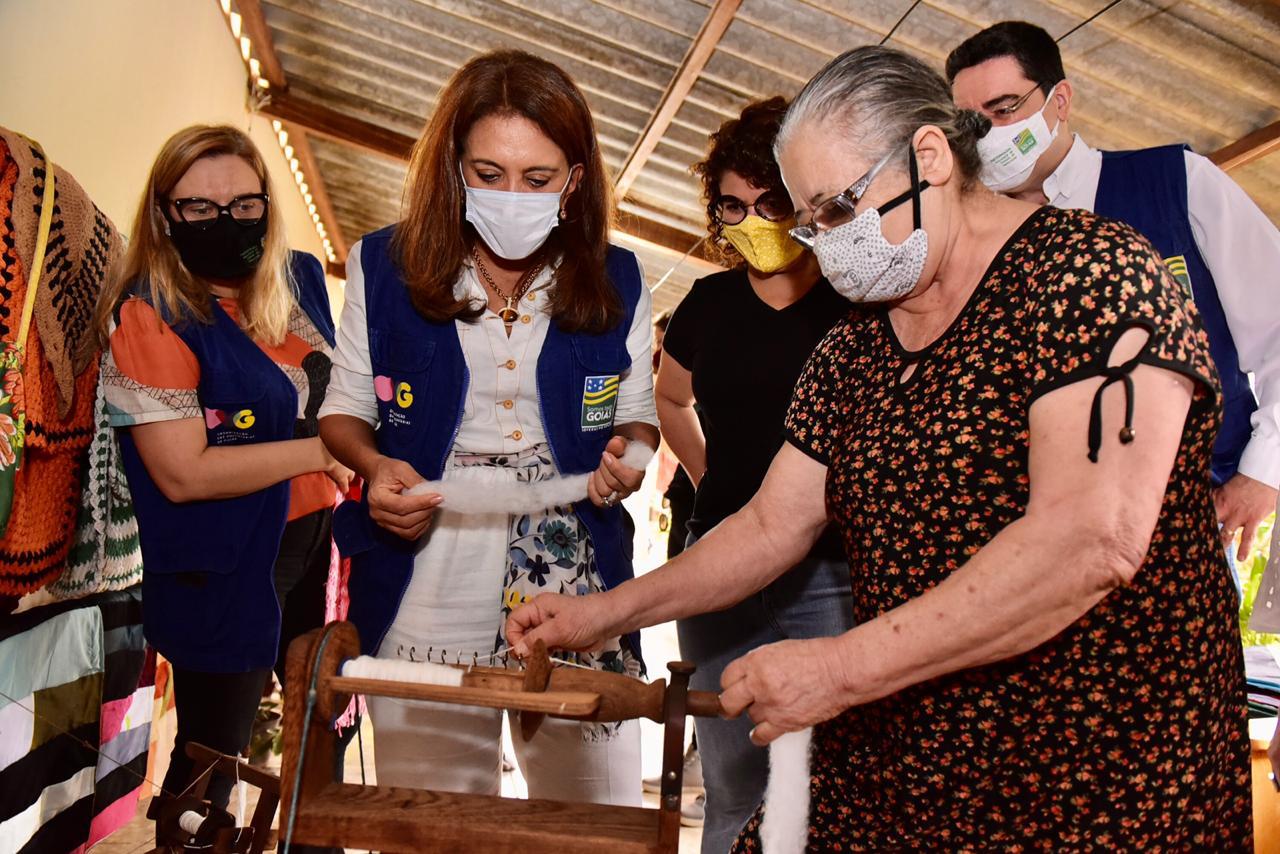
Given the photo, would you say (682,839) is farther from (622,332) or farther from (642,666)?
(622,332)

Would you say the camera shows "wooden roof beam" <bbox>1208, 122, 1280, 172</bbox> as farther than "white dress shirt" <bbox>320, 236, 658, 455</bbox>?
Yes

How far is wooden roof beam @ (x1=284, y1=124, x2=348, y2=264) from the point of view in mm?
8219

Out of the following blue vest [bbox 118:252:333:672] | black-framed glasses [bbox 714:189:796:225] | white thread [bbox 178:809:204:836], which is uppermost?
black-framed glasses [bbox 714:189:796:225]

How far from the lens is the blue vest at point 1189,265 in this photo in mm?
2004

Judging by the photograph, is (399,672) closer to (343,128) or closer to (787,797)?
(787,797)

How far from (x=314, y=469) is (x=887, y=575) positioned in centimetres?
141

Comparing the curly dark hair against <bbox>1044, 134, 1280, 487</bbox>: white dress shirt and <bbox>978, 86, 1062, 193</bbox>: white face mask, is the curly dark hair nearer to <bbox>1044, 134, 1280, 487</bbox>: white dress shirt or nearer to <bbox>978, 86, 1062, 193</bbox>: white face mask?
<bbox>978, 86, 1062, 193</bbox>: white face mask

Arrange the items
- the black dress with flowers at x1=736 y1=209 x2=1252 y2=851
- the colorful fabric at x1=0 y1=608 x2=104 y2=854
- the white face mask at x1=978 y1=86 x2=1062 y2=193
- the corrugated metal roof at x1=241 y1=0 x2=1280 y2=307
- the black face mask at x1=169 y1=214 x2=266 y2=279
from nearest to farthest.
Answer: the black dress with flowers at x1=736 y1=209 x2=1252 y2=851, the white face mask at x1=978 y1=86 x2=1062 y2=193, the black face mask at x1=169 y1=214 x2=266 y2=279, the colorful fabric at x1=0 y1=608 x2=104 y2=854, the corrugated metal roof at x1=241 y1=0 x2=1280 y2=307

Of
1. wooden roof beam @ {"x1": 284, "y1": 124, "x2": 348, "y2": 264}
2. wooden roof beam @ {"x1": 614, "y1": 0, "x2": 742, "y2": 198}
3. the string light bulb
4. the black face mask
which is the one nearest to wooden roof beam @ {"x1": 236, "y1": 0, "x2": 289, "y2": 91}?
the string light bulb

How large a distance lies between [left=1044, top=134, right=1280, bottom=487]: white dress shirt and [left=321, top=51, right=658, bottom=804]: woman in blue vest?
1196 millimetres

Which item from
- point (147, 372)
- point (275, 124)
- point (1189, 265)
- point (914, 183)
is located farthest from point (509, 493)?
point (275, 124)

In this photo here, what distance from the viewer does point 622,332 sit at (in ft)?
6.16

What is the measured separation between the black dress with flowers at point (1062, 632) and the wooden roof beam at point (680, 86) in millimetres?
3734

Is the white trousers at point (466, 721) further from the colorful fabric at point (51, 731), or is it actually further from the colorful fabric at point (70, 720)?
the colorful fabric at point (51, 731)
